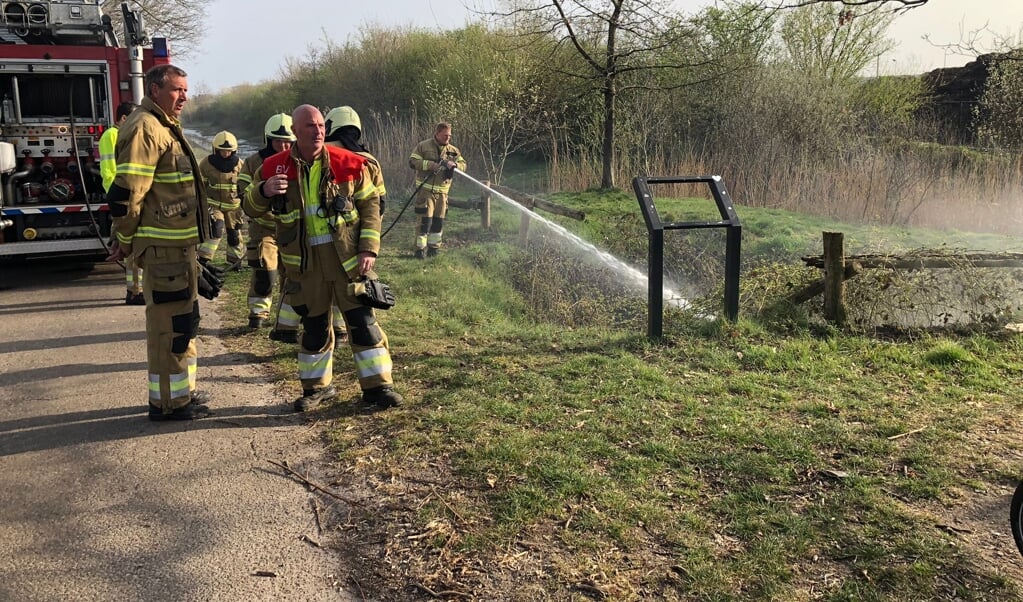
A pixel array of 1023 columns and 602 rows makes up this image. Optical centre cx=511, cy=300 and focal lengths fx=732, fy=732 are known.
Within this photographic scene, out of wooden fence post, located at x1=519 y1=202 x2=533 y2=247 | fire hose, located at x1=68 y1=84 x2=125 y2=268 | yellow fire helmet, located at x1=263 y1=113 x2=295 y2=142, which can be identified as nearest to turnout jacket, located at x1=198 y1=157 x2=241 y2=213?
fire hose, located at x1=68 y1=84 x2=125 y2=268

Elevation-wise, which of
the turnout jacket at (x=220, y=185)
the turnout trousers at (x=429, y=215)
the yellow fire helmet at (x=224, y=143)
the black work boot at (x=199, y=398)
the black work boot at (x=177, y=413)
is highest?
the yellow fire helmet at (x=224, y=143)

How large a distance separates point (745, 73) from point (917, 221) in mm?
5668

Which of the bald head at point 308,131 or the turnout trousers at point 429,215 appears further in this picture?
the turnout trousers at point 429,215

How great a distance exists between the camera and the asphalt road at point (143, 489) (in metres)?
2.97

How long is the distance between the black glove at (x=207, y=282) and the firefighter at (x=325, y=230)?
530 mm

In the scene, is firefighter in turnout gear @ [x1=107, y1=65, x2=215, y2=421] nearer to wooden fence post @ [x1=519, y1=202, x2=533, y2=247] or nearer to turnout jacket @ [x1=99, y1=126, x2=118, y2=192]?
turnout jacket @ [x1=99, y1=126, x2=118, y2=192]

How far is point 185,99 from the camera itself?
4.64m

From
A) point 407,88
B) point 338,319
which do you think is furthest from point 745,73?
point 338,319

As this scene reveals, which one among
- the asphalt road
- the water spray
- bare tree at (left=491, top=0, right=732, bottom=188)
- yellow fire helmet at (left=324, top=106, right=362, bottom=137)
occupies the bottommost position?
the asphalt road

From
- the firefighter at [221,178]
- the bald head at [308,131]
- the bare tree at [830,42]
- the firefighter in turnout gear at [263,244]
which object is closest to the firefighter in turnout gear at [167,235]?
the bald head at [308,131]

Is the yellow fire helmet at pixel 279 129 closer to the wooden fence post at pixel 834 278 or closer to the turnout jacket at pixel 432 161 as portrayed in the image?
the turnout jacket at pixel 432 161

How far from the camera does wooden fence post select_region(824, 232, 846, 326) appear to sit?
622 centimetres

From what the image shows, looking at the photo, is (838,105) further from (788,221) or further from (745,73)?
(788,221)

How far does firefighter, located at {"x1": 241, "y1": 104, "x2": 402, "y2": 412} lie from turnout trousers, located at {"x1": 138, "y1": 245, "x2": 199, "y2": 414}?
566 mm
